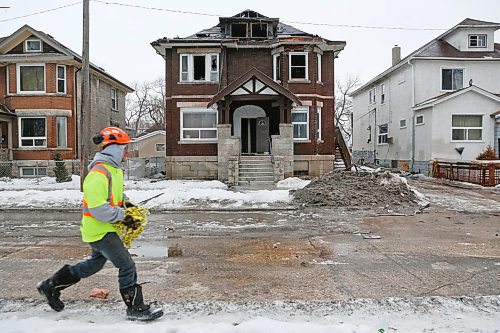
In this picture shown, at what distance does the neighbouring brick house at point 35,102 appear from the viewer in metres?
24.6

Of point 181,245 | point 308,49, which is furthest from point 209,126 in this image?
point 181,245

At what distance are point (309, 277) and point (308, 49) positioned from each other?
64.3ft

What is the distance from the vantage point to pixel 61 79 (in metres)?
25.3

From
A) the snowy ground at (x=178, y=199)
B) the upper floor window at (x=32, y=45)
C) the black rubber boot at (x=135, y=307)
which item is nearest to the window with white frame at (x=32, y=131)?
the upper floor window at (x=32, y=45)

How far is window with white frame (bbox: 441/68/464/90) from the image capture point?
2870cm

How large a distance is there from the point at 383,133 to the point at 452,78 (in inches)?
313

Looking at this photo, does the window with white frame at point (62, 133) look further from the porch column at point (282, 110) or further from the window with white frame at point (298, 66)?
the window with white frame at point (298, 66)

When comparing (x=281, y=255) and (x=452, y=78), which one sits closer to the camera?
(x=281, y=255)

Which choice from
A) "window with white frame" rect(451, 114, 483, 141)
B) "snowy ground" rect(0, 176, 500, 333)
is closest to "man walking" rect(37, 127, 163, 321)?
"snowy ground" rect(0, 176, 500, 333)

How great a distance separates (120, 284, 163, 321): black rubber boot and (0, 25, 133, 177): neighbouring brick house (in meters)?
22.6

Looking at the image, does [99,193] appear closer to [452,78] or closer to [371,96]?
[452,78]

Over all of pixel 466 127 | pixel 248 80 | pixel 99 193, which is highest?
pixel 248 80

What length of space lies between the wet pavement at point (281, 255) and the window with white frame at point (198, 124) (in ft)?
39.3

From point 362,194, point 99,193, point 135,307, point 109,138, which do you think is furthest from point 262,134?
point 99,193
